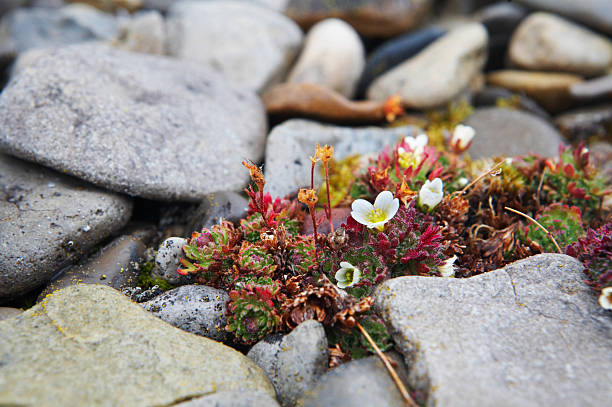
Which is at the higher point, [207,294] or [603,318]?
[603,318]

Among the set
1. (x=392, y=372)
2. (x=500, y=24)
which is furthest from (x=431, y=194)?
(x=500, y=24)

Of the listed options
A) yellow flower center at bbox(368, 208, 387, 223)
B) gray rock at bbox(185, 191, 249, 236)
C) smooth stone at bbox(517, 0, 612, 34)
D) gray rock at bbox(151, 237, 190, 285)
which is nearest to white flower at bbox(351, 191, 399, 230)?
yellow flower center at bbox(368, 208, 387, 223)

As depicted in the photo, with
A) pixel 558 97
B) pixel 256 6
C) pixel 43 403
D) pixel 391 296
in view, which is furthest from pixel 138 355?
pixel 558 97

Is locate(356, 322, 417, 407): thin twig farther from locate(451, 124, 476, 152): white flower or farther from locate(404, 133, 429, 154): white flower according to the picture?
locate(451, 124, 476, 152): white flower

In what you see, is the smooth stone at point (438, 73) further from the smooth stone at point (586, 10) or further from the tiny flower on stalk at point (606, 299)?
the tiny flower on stalk at point (606, 299)

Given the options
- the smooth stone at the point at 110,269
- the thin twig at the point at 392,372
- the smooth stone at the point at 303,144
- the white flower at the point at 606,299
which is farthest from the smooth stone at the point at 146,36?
the white flower at the point at 606,299

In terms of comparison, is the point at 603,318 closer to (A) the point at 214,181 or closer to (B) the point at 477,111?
(A) the point at 214,181
